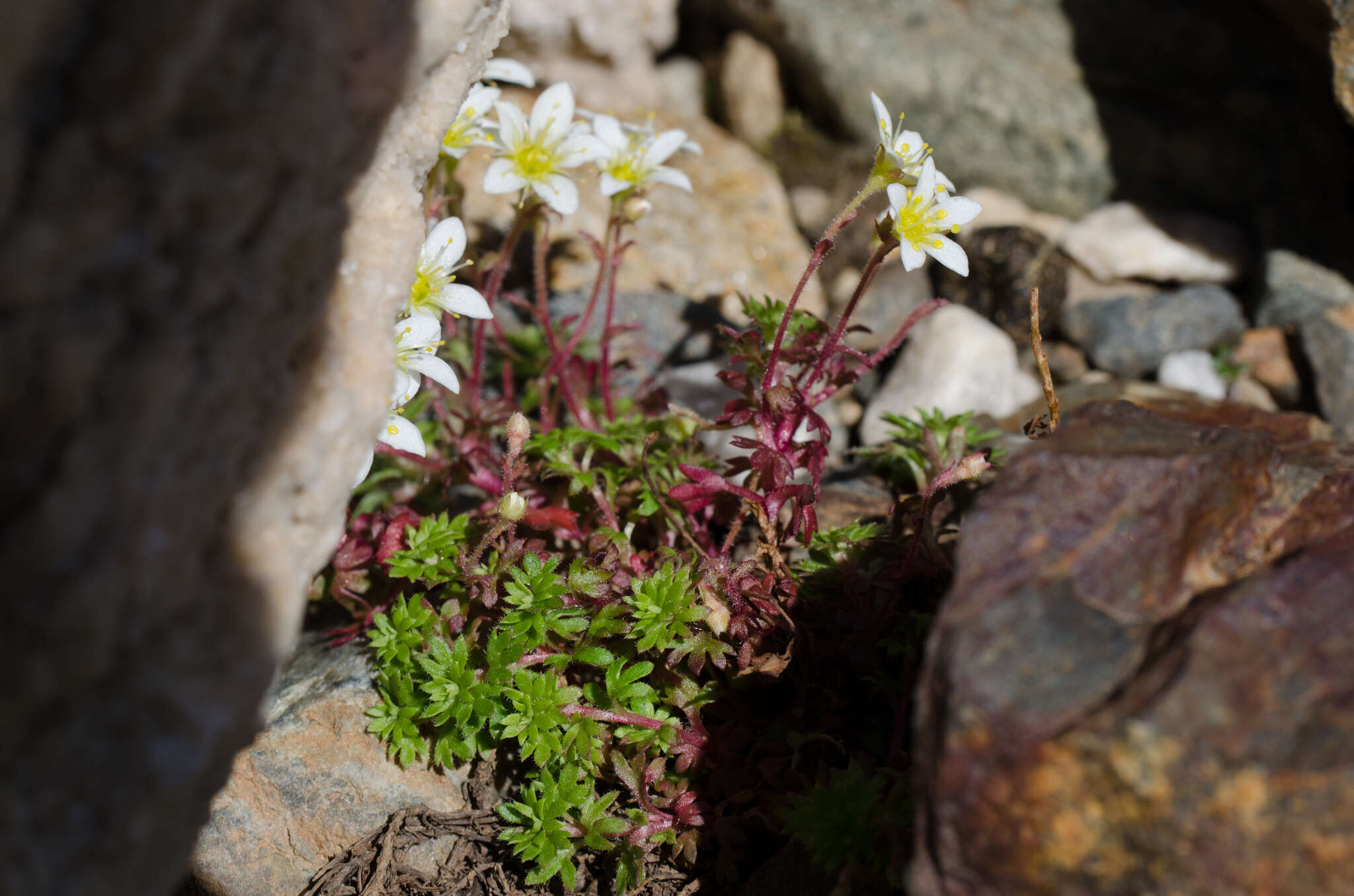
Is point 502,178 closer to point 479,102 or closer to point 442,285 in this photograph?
point 479,102

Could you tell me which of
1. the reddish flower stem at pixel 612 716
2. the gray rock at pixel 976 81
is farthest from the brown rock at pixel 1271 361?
the reddish flower stem at pixel 612 716

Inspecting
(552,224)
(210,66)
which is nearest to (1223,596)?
(210,66)

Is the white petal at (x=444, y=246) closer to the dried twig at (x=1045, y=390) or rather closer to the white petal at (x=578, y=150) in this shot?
the white petal at (x=578, y=150)

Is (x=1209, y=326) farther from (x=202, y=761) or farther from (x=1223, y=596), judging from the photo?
(x=202, y=761)

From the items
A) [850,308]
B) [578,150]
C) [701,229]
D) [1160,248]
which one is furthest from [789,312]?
[1160,248]

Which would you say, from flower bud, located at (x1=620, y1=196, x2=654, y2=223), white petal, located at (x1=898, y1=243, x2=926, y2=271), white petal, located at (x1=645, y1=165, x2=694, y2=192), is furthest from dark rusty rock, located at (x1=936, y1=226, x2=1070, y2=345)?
white petal, located at (x1=898, y1=243, x2=926, y2=271)

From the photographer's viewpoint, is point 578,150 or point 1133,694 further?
point 578,150

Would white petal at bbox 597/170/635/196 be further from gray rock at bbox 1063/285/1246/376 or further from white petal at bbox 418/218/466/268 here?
gray rock at bbox 1063/285/1246/376
